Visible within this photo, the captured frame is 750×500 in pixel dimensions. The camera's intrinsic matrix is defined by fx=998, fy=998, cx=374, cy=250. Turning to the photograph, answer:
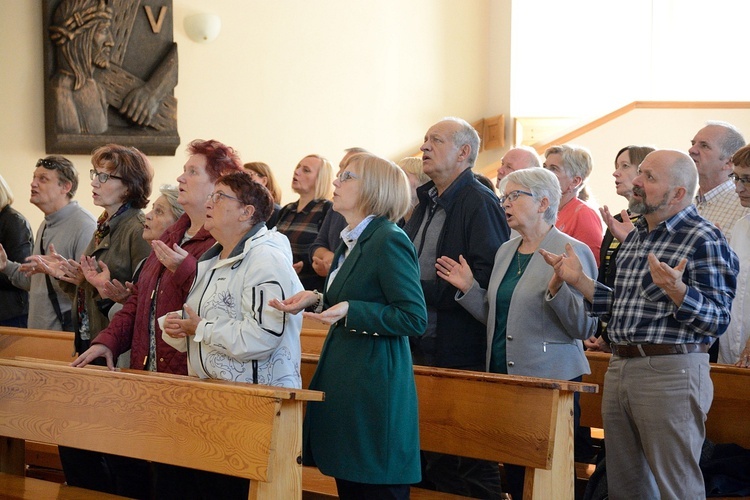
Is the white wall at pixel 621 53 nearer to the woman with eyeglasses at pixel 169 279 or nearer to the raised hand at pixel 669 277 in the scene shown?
the woman with eyeglasses at pixel 169 279

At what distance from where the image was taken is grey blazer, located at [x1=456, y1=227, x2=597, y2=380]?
3.13m

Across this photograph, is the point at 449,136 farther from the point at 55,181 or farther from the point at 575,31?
the point at 575,31

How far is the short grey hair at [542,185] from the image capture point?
10.8ft

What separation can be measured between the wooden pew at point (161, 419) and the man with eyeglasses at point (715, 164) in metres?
2.01

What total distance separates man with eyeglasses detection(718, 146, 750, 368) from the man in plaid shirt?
429mm

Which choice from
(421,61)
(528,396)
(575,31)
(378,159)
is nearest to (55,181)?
(378,159)

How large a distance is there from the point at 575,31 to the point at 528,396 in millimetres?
6752

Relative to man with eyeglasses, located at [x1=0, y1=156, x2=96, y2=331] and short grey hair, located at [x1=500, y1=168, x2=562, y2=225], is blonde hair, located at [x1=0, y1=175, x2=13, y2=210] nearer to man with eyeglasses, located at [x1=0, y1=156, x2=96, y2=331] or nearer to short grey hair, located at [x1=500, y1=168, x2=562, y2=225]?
man with eyeglasses, located at [x1=0, y1=156, x2=96, y2=331]

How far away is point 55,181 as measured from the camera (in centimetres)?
463

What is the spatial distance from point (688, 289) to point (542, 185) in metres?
0.68

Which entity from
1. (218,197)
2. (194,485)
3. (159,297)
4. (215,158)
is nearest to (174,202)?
(215,158)

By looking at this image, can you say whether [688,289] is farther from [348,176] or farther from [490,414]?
[348,176]

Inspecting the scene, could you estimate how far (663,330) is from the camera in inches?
113

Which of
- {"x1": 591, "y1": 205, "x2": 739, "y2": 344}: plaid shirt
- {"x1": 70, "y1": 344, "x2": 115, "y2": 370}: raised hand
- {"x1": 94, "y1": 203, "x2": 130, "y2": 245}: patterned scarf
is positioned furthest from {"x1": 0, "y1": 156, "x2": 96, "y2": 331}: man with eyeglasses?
{"x1": 591, "y1": 205, "x2": 739, "y2": 344}: plaid shirt
